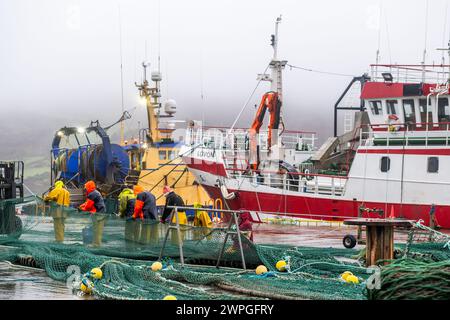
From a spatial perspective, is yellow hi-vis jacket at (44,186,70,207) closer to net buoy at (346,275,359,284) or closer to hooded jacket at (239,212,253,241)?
hooded jacket at (239,212,253,241)

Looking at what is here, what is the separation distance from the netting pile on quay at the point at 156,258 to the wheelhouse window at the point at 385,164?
509 inches

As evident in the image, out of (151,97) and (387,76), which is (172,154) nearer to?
(151,97)

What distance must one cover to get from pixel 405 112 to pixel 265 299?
19.0 metres

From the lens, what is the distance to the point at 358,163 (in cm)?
2794

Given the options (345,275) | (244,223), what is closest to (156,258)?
(244,223)

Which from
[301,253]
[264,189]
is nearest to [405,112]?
[264,189]

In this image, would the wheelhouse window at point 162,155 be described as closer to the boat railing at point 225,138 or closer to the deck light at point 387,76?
the boat railing at point 225,138

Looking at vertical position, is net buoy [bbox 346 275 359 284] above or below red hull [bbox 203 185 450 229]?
above

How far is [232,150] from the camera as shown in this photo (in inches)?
1220

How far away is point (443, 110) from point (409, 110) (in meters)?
1.01

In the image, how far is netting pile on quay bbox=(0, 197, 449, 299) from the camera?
1048cm

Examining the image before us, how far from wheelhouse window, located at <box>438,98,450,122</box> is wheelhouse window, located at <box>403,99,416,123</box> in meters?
0.77

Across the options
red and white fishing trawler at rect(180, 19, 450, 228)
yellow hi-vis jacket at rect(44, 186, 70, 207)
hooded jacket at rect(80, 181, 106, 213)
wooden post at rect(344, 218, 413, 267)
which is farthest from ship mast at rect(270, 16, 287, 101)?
wooden post at rect(344, 218, 413, 267)

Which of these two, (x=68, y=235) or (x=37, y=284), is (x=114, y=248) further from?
(x=37, y=284)
